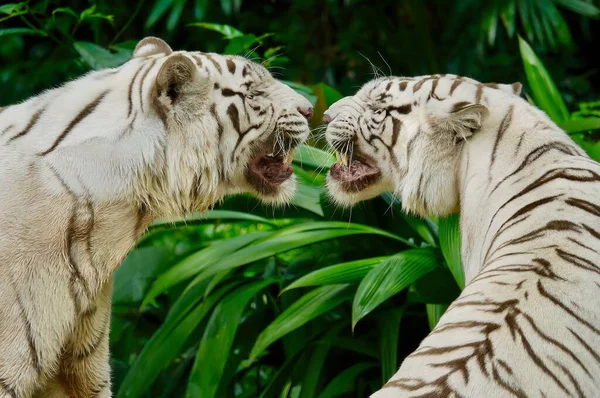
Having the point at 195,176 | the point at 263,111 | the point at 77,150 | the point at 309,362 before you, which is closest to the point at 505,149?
the point at 263,111

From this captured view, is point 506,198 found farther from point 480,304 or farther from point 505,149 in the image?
point 480,304

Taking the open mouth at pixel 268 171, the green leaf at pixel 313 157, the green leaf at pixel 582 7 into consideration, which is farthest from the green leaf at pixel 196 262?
the green leaf at pixel 582 7

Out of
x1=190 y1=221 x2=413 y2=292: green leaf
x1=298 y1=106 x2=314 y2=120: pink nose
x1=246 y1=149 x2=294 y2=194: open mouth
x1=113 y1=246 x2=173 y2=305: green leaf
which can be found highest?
x1=298 y1=106 x2=314 y2=120: pink nose

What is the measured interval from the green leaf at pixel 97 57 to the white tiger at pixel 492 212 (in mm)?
1277

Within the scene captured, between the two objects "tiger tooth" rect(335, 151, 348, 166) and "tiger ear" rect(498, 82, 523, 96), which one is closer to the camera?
"tiger ear" rect(498, 82, 523, 96)

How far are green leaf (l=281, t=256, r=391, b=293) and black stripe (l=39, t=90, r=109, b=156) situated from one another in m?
1.09

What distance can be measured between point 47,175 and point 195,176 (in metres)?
0.36

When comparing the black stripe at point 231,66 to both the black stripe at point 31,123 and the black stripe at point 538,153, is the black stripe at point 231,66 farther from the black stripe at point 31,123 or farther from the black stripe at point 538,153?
the black stripe at point 538,153

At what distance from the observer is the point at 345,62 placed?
685 centimetres

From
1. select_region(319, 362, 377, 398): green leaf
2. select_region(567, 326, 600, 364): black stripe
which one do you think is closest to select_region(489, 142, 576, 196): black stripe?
select_region(567, 326, 600, 364): black stripe

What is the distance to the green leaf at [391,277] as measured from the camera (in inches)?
117

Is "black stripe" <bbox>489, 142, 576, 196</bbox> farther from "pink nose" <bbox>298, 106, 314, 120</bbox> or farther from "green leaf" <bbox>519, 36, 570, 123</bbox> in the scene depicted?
"green leaf" <bbox>519, 36, 570, 123</bbox>

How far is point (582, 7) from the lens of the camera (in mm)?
5566

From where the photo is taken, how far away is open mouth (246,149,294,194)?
2.48 meters
